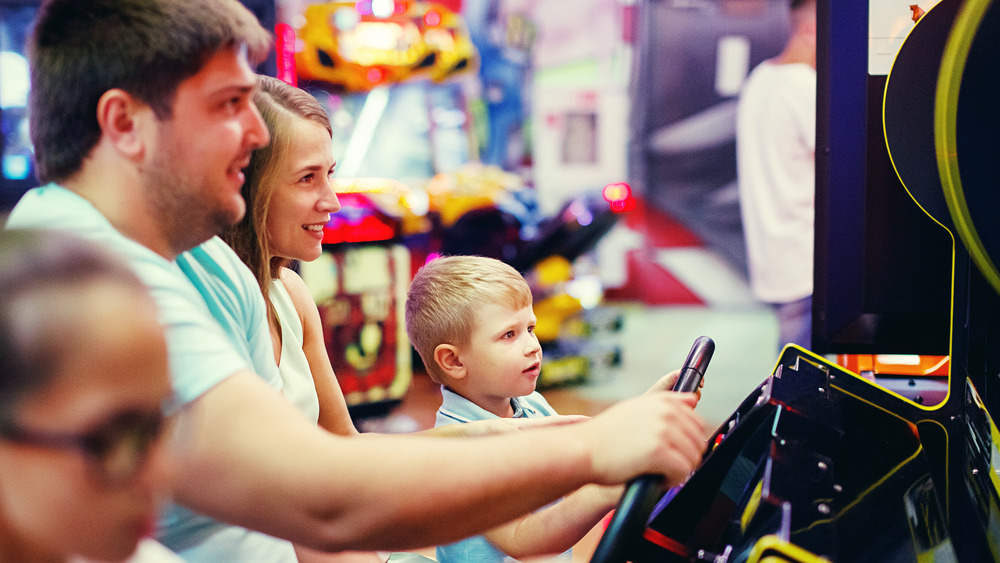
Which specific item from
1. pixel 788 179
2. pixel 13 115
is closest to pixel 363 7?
pixel 13 115

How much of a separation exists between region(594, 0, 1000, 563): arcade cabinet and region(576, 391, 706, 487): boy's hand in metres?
0.03

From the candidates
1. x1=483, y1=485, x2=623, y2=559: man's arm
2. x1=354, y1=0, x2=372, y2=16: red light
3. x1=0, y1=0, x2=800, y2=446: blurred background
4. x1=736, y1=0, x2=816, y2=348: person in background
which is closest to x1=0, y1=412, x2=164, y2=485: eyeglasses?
x1=483, y1=485, x2=623, y2=559: man's arm

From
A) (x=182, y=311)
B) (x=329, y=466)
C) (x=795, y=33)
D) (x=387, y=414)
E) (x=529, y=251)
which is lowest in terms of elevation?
(x=387, y=414)

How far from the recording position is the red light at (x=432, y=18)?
207 inches

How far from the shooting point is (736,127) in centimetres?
612

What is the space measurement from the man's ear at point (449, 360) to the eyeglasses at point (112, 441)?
87 centimetres

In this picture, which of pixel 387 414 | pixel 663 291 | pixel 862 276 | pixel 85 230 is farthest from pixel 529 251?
pixel 85 230

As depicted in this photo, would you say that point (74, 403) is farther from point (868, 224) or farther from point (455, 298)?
point (868, 224)

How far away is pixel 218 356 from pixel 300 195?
0.61 meters

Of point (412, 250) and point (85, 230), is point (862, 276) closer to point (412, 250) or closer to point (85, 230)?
point (85, 230)

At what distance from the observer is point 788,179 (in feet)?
13.0

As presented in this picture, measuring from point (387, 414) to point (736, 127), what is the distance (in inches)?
144

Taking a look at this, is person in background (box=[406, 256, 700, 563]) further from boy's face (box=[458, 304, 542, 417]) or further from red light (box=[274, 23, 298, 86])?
red light (box=[274, 23, 298, 86])

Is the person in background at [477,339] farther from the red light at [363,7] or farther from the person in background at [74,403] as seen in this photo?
the red light at [363,7]
